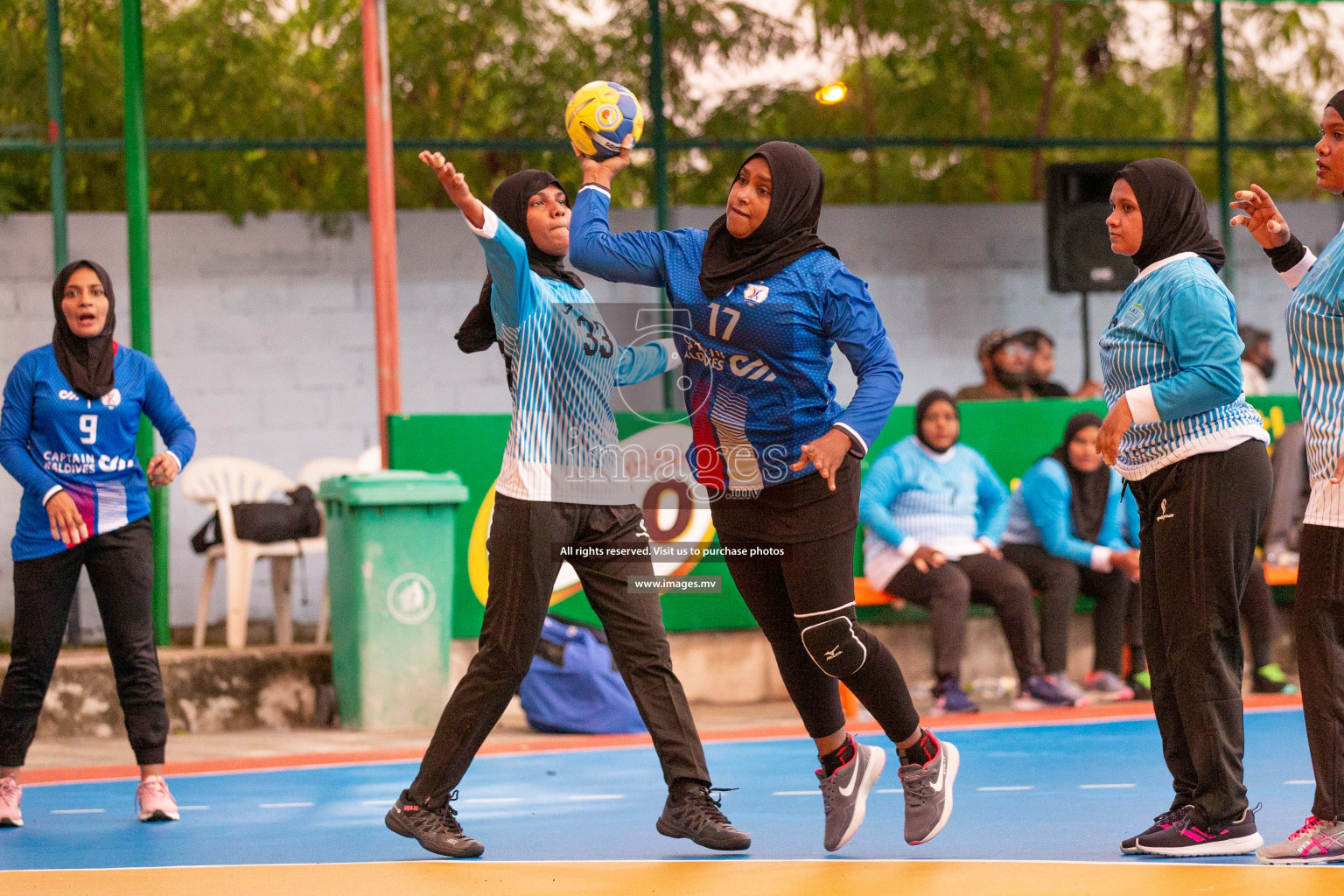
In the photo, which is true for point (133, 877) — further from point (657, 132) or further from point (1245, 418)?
point (657, 132)

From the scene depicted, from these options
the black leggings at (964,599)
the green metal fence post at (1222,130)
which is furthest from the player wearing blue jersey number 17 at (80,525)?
the green metal fence post at (1222,130)

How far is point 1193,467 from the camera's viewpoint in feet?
15.6

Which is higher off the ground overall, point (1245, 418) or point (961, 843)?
point (1245, 418)

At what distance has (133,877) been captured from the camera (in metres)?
4.98

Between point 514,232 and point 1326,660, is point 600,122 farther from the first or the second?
point 1326,660

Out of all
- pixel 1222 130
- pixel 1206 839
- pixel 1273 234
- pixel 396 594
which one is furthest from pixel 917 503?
pixel 1222 130

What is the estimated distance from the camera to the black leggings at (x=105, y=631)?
240 inches

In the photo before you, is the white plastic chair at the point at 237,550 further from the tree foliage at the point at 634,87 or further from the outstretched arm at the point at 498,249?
the outstretched arm at the point at 498,249

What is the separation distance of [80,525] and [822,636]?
287cm

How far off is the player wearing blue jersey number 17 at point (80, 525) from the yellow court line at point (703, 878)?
109 centimetres

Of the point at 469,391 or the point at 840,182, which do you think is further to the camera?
the point at 840,182

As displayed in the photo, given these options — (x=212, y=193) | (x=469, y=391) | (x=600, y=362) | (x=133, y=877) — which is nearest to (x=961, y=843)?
(x=600, y=362)

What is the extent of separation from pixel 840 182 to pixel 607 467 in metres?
7.59

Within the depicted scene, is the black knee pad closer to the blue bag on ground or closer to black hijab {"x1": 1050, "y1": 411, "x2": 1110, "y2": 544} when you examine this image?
the blue bag on ground
